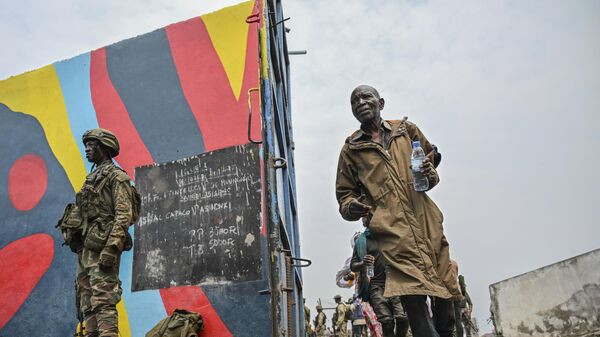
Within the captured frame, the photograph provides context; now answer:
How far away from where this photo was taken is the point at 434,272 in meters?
2.65

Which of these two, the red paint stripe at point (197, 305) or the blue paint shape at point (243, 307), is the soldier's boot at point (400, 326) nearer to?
the blue paint shape at point (243, 307)

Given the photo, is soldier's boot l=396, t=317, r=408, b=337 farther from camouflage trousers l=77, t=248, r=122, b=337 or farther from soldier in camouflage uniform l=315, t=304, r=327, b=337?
soldier in camouflage uniform l=315, t=304, r=327, b=337

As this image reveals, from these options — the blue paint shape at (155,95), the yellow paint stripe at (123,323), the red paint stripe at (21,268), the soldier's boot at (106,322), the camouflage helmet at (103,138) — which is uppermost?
the blue paint shape at (155,95)

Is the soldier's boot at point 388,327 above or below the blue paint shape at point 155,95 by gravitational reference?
below

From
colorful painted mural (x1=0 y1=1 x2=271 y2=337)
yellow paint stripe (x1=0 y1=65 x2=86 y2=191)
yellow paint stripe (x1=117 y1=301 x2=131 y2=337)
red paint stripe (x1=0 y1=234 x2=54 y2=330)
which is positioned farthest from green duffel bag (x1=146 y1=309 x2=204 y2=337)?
yellow paint stripe (x1=0 y1=65 x2=86 y2=191)

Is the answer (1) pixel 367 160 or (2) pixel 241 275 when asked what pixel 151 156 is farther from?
(1) pixel 367 160

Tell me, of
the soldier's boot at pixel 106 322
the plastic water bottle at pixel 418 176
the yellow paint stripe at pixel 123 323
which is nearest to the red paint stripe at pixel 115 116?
the yellow paint stripe at pixel 123 323

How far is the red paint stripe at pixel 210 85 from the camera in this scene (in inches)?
243

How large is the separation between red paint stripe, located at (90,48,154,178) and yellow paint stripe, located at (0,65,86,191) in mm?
601

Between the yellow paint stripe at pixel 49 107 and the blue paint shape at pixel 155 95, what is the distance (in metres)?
1.02

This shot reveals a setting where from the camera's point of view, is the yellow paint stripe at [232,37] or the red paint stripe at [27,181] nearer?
the yellow paint stripe at [232,37]

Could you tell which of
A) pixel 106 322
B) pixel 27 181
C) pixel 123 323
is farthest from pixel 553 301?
pixel 27 181

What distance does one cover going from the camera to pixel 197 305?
5.41 metres

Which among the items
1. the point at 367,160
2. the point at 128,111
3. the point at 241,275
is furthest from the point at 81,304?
Result: the point at 128,111
